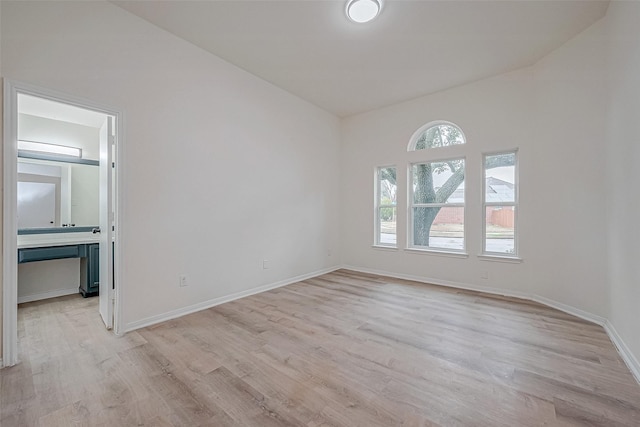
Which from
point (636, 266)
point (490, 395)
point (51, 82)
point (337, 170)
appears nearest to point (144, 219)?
point (51, 82)

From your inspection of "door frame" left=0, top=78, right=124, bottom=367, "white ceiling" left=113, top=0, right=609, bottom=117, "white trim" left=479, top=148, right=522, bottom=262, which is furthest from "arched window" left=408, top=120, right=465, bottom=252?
"door frame" left=0, top=78, right=124, bottom=367

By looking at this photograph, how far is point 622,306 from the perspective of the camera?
2299mm

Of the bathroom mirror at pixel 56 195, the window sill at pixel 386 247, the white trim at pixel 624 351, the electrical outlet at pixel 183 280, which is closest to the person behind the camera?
the white trim at pixel 624 351

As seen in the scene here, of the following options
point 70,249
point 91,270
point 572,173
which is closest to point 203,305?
point 91,270

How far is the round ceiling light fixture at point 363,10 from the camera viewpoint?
2.47 meters

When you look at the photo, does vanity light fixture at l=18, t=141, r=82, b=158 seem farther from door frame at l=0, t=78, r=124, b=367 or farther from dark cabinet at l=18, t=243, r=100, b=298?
door frame at l=0, t=78, r=124, b=367

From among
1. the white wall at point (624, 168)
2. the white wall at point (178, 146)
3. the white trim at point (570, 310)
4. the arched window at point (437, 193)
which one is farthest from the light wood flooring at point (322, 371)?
the arched window at point (437, 193)

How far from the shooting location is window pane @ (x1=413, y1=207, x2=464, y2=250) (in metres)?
4.25

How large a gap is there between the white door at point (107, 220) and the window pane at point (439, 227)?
14.1 ft

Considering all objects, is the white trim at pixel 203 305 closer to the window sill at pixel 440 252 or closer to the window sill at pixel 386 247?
the window sill at pixel 386 247

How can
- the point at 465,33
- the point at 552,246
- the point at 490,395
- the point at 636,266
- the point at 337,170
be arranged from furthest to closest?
the point at 337,170 → the point at 552,246 → the point at 465,33 → the point at 636,266 → the point at 490,395

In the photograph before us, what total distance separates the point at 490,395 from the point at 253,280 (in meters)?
2.94

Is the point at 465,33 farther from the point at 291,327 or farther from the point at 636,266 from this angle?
the point at 291,327

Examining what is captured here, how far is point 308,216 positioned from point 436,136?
2566mm
